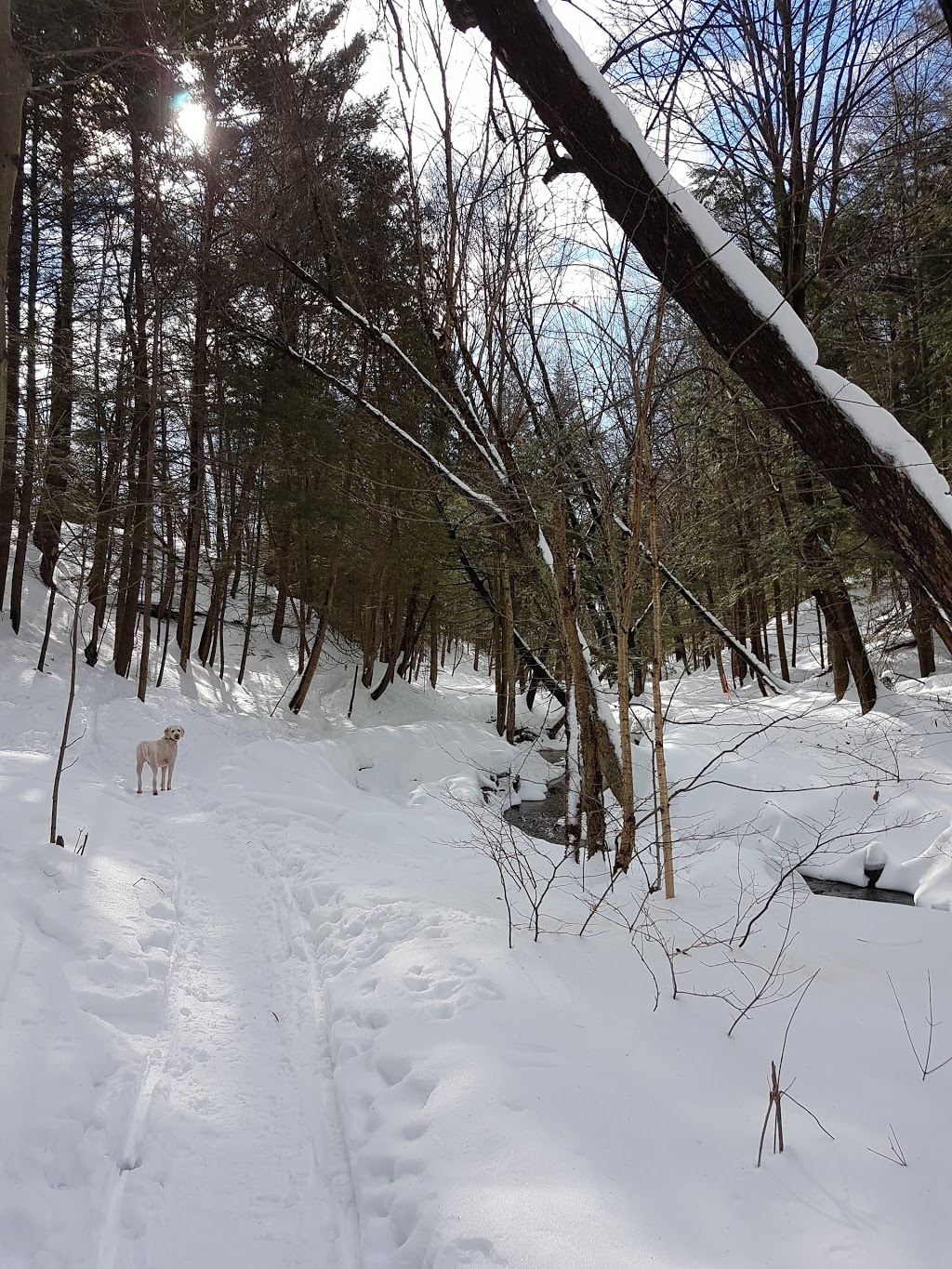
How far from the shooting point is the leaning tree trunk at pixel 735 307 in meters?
2.85

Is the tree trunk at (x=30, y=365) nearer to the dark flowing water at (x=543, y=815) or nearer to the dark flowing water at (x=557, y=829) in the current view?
the dark flowing water at (x=543, y=815)

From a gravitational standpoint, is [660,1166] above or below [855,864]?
above

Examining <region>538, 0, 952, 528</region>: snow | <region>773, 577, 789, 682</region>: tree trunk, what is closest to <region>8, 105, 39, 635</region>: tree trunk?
<region>538, 0, 952, 528</region>: snow

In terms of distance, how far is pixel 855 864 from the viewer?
7.63 metres

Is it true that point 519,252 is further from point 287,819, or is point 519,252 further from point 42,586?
point 42,586

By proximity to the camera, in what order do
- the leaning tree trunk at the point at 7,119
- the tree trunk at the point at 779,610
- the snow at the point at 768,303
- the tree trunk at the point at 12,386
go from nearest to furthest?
the snow at the point at 768,303 → the leaning tree trunk at the point at 7,119 → the tree trunk at the point at 12,386 → the tree trunk at the point at 779,610

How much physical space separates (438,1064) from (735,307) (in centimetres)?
347

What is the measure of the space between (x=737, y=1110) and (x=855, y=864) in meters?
6.19

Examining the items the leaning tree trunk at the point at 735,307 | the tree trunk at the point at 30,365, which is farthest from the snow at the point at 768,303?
the tree trunk at the point at 30,365

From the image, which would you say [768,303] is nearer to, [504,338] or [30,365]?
[504,338]

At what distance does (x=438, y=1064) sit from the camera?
9.22ft

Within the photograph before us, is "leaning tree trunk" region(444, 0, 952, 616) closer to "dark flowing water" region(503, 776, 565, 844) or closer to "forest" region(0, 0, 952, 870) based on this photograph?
"forest" region(0, 0, 952, 870)

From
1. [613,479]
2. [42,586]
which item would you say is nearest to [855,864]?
[613,479]

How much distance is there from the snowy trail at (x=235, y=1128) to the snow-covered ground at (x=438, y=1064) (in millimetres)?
12
